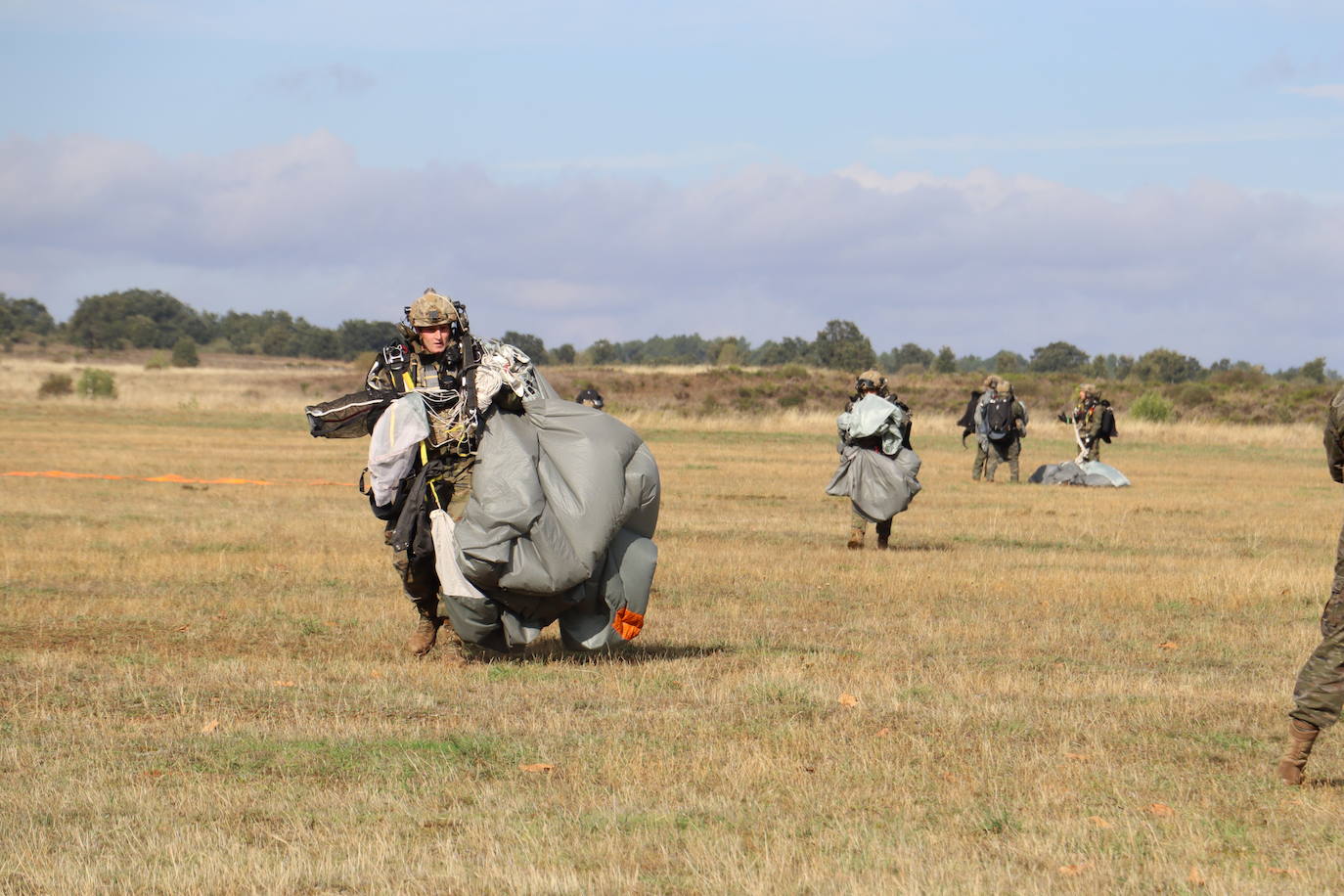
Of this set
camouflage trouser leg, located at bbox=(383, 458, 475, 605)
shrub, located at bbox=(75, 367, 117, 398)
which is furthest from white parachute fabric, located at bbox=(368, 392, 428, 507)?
shrub, located at bbox=(75, 367, 117, 398)

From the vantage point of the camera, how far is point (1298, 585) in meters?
13.5

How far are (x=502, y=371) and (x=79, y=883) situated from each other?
14.7ft

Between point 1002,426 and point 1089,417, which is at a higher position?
point 1089,417

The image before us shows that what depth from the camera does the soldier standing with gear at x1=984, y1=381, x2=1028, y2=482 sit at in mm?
27062

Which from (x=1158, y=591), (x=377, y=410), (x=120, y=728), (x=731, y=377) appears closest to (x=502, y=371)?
(x=377, y=410)

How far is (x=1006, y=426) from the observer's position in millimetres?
27016

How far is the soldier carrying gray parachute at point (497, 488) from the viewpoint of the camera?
836 centimetres

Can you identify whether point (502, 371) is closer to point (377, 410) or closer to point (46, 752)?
point (377, 410)

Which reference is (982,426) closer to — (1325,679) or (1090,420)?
(1090,420)

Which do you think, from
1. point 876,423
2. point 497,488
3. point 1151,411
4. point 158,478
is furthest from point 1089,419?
point 1151,411

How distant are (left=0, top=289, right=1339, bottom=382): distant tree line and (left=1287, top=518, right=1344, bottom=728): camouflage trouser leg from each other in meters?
87.3

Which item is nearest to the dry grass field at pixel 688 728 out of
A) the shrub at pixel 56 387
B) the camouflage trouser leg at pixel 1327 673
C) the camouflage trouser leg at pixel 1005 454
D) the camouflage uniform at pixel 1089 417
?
the camouflage trouser leg at pixel 1327 673

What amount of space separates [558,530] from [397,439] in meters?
1.05

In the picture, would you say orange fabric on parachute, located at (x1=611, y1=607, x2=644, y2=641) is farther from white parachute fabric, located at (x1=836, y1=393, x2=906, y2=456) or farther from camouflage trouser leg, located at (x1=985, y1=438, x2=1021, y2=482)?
camouflage trouser leg, located at (x1=985, y1=438, x2=1021, y2=482)
